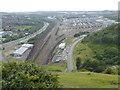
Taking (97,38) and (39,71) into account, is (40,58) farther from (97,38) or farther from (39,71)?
(39,71)

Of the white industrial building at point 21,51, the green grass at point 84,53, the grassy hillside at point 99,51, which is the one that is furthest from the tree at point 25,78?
the white industrial building at point 21,51

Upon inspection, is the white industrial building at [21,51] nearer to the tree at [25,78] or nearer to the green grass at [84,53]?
the green grass at [84,53]

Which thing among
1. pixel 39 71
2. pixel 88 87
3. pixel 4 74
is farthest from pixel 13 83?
pixel 88 87

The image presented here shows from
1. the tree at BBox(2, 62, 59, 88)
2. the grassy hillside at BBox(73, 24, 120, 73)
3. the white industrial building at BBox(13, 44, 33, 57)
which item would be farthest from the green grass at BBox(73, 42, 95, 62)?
the tree at BBox(2, 62, 59, 88)

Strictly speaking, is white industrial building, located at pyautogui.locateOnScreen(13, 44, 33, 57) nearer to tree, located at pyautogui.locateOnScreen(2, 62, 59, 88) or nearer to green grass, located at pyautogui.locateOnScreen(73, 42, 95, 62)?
green grass, located at pyautogui.locateOnScreen(73, 42, 95, 62)

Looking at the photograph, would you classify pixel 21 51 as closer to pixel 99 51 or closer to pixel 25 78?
pixel 99 51

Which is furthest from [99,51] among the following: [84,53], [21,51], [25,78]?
[25,78]
